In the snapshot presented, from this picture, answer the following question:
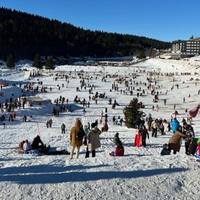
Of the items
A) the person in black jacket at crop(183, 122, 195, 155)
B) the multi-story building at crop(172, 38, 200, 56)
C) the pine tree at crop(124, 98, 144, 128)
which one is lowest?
the pine tree at crop(124, 98, 144, 128)

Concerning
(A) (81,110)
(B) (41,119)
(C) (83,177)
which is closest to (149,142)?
(C) (83,177)

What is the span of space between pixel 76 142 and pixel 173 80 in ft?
233

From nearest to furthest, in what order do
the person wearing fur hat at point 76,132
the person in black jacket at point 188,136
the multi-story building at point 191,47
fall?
the person wearing fur hat at point 76,132 < the person in black jacket at point 188,136 < the multi-story building at point 191,47

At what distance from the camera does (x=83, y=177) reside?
11.6 m

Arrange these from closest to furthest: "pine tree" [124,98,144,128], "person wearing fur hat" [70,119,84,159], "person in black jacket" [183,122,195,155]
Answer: "person wearing fur hat" [70,119,84,159] → "person in black jacket" [183,122,195,155] → "pine tree" [124,98,144,128]

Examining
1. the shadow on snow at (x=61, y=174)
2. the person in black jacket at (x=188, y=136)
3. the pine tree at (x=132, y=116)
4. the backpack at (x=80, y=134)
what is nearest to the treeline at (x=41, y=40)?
the pine tree at (x=132, y=116)

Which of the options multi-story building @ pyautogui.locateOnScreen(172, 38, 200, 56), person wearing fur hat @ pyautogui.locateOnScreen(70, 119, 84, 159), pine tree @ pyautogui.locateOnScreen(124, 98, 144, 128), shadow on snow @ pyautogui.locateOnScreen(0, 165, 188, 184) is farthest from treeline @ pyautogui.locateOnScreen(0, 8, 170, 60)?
shadow on snow @ pyautogui.locateOnScreen(0, 165, 188, 184)

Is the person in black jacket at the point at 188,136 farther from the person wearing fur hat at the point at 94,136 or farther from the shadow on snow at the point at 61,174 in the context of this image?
the person wearing fur hat at the point at 94,136

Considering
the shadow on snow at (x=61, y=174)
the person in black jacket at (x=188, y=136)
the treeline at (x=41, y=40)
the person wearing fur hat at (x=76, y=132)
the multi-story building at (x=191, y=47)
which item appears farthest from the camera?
the multi-story building at (x=191, y=47)

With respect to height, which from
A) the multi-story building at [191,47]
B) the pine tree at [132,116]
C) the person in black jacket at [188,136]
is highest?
the multi-story building at [191,47]

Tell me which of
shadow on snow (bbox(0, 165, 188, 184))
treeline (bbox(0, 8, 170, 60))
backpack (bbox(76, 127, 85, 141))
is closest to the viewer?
shadow on snow (bbox(0, 165, 188, 184))

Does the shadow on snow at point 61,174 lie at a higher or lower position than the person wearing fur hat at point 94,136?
lower

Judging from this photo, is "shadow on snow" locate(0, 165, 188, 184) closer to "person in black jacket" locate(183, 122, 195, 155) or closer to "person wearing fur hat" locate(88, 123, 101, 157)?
Answer: "person wearing fur hat" locate(88, 123, 101, 157)

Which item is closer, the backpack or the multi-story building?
the backpack
